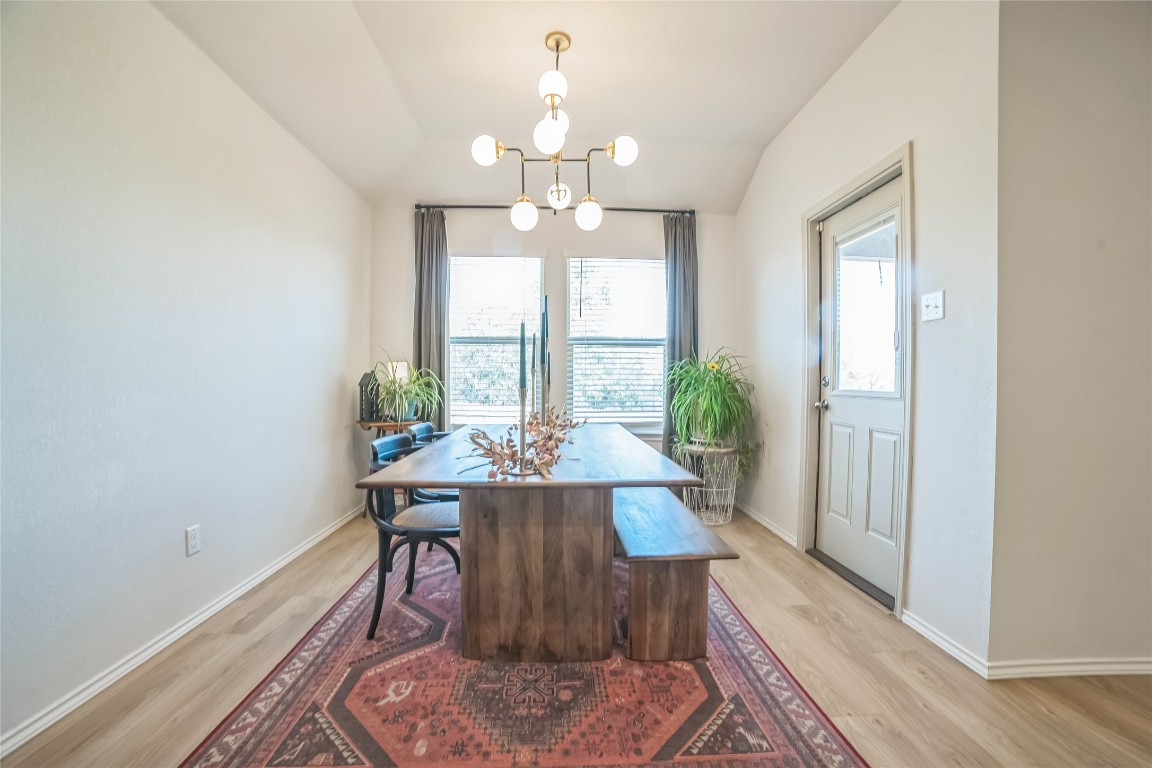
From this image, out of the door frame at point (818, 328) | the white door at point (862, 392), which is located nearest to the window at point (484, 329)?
the door frame at point (818, 328)

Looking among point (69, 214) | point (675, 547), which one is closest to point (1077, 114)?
point (675, 547)

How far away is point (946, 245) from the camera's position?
68.4 inches

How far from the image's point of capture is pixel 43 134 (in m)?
1.35

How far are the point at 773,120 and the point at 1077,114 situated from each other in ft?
5.48

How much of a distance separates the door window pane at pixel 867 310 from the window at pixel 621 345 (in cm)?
150

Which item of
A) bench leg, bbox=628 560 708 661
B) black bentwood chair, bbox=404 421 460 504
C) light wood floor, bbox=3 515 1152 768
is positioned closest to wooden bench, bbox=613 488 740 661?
bench leg, bbox=628 560 708 661

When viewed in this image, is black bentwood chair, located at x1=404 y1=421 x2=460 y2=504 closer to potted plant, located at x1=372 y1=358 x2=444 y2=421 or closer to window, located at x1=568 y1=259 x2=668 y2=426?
potted plant, located at x1=372 y1=358 x2=444 y2=421

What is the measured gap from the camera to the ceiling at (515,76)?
2057 mm

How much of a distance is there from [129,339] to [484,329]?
2340 millimetres

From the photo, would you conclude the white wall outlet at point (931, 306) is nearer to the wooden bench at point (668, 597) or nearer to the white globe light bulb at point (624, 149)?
the wooden bench at point (668, 597)

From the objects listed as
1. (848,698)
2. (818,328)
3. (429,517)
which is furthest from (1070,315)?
(429,517)

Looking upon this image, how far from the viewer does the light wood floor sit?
1227 mm

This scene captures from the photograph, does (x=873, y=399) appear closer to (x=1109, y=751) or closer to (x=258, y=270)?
(x=1109, y=751)

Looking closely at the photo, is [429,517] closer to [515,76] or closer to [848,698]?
[848,698]
